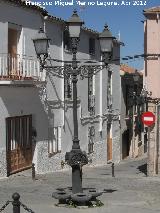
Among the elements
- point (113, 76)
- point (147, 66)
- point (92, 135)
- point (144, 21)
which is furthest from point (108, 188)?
point (113, 76)

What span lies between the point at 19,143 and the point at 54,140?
2963 millimetres

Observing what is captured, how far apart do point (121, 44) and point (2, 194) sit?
17.9m

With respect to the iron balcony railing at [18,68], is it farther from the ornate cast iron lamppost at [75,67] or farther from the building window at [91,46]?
the building window at [91,46]

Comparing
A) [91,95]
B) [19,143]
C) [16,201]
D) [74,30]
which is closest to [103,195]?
[74,30]

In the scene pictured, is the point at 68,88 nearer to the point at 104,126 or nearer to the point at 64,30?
the point at 64,30

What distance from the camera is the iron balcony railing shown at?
1556 cm

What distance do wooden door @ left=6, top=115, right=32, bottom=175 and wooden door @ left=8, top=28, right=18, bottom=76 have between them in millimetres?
1651

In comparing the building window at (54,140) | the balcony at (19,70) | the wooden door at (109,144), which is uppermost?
the balcony at (19,70)

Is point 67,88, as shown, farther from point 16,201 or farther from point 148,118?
point 16,201

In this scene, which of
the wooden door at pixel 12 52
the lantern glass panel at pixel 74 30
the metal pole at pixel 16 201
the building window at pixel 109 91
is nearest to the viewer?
the metal pole at pixel 16 201

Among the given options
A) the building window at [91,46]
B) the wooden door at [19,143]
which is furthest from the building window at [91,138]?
the wooden door at [19,143]

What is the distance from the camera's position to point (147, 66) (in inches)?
707

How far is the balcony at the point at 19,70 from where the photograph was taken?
1547 centimetres

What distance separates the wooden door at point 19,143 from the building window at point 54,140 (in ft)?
5.34
